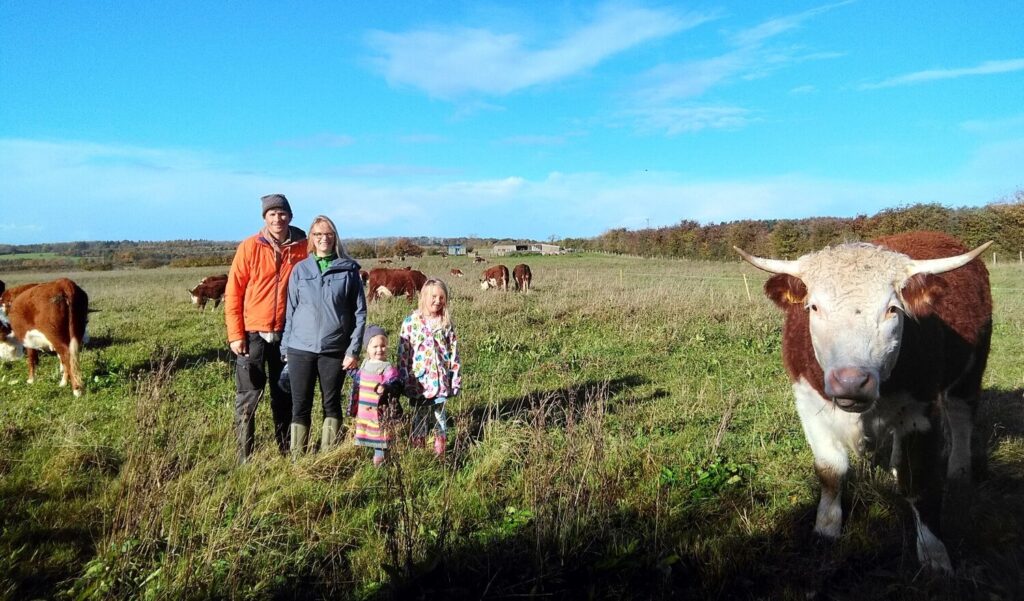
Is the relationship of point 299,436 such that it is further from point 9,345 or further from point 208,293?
point 208,293

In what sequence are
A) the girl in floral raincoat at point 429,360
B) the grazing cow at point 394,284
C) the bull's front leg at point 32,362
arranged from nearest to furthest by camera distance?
the girl in floral raincoat at point 429,360 < the bull's front leg at point 32,362 < the grazing cow at point 394,284

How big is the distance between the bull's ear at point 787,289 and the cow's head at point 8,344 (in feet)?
34.9

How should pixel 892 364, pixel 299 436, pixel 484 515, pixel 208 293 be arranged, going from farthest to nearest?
pixel 208 293
pixel 299 436
pixel 484 515
pixel 892 364

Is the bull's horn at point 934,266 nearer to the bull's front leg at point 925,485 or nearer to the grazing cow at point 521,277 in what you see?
the bull's front leg at point 925,485

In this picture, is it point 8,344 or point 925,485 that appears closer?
point 925,485

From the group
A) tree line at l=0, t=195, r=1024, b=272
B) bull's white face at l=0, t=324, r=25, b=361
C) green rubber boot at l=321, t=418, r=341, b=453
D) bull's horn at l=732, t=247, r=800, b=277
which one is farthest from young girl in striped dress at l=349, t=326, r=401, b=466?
tree line at l=0, t=195, r=1024, b=272

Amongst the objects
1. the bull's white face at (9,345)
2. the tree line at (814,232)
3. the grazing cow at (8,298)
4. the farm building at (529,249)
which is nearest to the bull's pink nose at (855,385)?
the grazing cow at (8,298)

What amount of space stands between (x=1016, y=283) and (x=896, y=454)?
26839mm

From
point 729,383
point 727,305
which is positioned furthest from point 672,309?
point 729,383

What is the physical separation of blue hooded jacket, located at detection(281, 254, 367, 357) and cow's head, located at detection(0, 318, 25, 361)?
7134 millimetres

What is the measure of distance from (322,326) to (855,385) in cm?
366

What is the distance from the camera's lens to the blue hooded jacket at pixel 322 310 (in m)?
4.52

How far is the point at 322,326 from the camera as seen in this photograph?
14.8 ft

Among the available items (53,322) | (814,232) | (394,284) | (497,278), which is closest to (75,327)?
(53,322)
